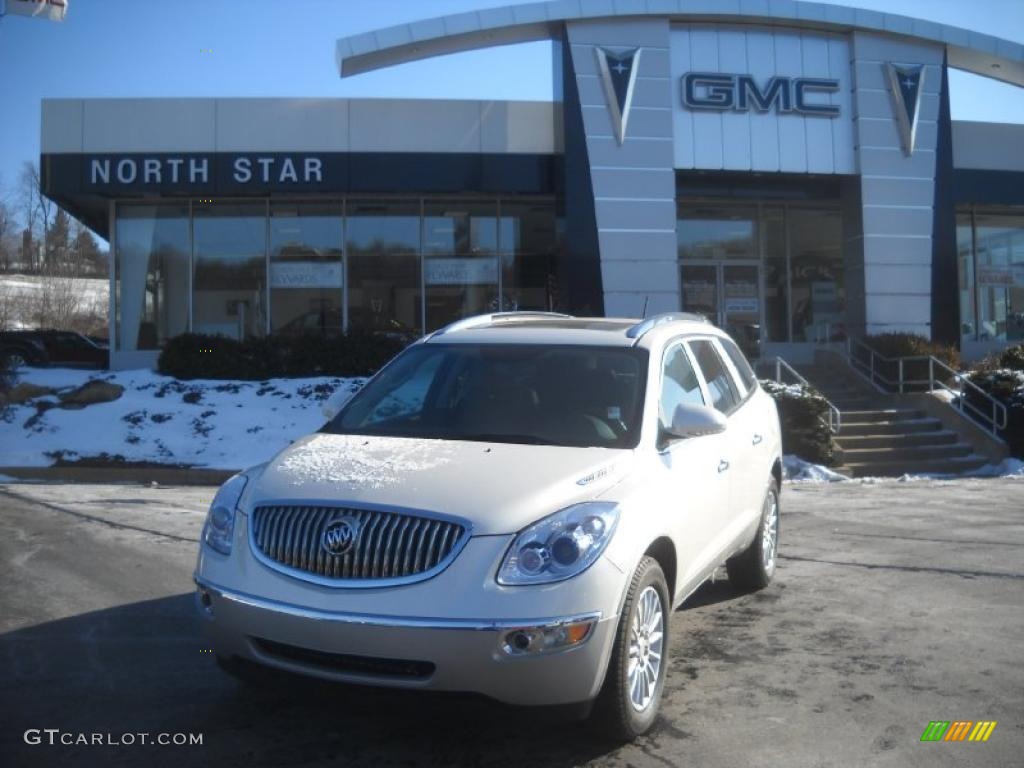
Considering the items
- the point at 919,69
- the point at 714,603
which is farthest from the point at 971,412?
the point at 714,603

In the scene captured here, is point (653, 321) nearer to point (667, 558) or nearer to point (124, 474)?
point (667, 558)

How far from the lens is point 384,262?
21078 mm

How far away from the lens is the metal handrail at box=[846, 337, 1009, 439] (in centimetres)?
1540

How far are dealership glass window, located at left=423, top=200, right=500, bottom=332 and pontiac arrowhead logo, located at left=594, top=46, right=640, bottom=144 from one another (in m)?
3.53

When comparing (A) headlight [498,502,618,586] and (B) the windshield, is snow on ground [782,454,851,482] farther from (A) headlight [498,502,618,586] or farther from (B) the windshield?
(A) headlight [498,502,618,586]

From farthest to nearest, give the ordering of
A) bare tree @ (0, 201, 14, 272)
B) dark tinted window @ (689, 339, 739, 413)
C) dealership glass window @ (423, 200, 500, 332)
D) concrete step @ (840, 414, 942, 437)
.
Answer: bare tree @ (0, 201, 14, 272) → dealership glass window @ (423, 200, 500, 332) → concrete step @ (840, 414, 942, 437) → dark tinted window @ (689, 339, 739, 413)

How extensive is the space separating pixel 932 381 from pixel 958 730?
46.4 feet

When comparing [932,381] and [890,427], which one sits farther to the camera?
[932,381]

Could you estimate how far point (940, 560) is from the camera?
25.2ft

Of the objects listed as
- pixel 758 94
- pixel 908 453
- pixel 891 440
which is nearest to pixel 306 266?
pixel 758 94

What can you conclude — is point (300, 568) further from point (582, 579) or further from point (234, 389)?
point (234, 389)

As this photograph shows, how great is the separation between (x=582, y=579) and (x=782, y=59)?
1845 centimetres

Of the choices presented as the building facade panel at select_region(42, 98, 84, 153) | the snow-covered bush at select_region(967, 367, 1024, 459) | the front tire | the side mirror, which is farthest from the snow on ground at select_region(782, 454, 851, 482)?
the building facade panel at select_region(42, 98, 84, 153)

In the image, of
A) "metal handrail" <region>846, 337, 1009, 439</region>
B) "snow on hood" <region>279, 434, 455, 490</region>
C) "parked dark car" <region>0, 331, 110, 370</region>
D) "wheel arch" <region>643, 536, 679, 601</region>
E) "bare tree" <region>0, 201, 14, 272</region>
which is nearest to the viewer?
"snow on hood" <region>279, 434, 455, 490</region>
